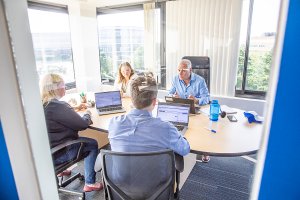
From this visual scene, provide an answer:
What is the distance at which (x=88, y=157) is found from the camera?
220 cm

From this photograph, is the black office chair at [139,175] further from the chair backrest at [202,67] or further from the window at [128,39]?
the window at [128,39]

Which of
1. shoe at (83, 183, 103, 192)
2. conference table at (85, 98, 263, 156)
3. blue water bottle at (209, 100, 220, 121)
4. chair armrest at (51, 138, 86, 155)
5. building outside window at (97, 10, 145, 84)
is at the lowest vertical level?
shoe at (83, 183, 103, 192)

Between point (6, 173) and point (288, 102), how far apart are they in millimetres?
1100

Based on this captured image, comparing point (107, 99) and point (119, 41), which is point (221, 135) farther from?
point (119, 41)

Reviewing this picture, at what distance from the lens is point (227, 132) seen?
72.5 inches

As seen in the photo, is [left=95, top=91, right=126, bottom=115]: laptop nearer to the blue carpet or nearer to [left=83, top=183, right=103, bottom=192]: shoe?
[left=83, top=183, right=103, bottom=192]: shoe

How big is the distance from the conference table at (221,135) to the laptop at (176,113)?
3.1 inches

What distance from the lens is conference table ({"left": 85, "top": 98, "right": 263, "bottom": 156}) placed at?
5.13 ft

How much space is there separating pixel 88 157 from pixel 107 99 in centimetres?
73

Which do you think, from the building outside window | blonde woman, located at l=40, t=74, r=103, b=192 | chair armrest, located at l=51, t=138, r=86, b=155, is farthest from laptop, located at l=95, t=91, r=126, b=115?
the building outside window

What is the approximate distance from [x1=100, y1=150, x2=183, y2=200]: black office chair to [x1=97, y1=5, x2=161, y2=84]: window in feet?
8.98

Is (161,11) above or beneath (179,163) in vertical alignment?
above

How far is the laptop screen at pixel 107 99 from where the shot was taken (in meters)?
2.61

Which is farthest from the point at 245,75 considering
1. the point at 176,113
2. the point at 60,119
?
the point at 60,119
